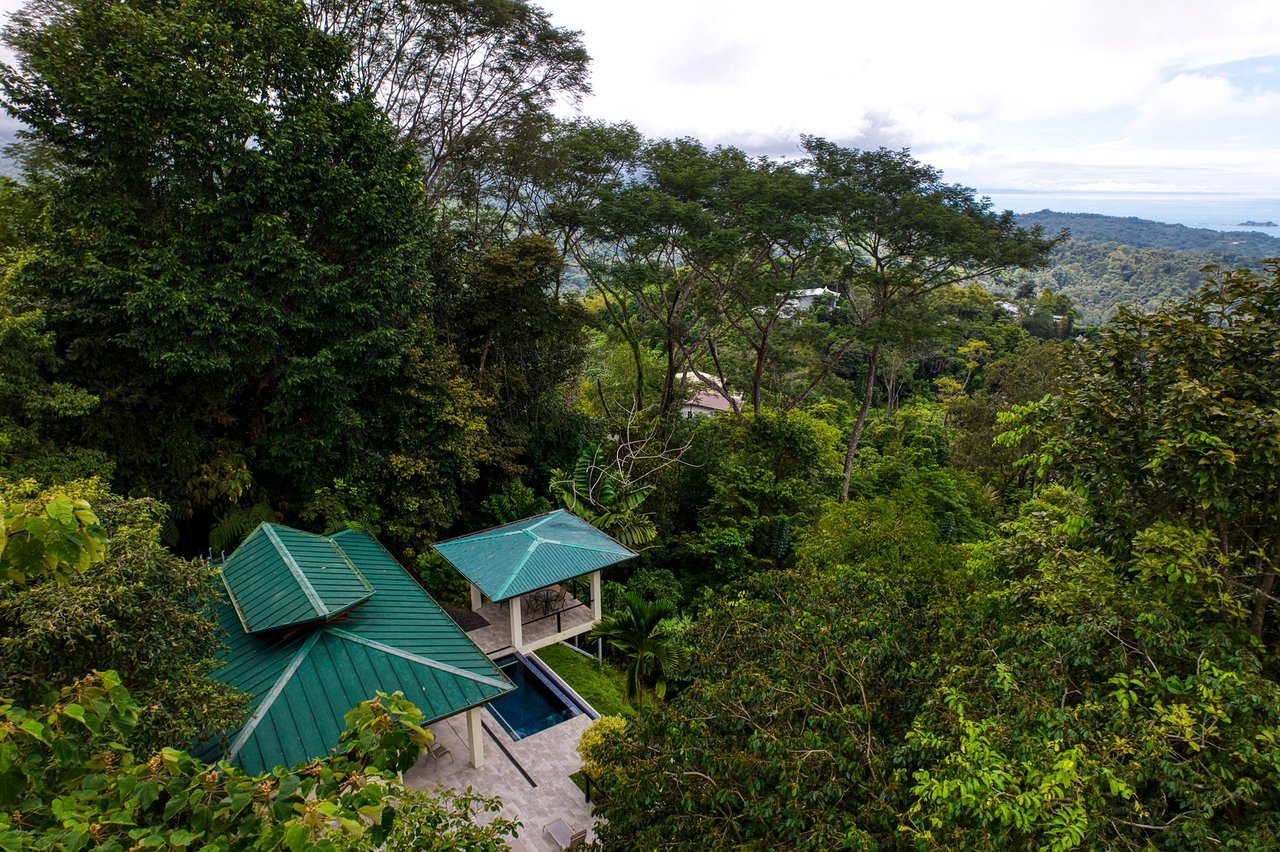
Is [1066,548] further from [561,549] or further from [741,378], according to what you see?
[741,378]

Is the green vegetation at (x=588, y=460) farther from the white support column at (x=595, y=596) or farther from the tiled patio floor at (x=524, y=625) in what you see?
the tiled patio floor at (x=524, y=625)

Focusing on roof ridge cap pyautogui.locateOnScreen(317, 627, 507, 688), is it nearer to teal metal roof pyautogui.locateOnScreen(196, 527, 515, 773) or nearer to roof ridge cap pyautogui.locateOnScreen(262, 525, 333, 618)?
teal metal roof pyautogui.locateOnScreen(196, 527, 515, 773)

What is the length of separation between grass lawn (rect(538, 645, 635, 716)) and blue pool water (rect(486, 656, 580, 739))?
66cm

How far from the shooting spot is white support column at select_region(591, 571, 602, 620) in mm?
14328


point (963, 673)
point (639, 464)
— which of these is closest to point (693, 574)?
point (639, 464)

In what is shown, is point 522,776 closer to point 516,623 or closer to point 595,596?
point 516,623

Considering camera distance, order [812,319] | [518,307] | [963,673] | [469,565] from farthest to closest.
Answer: [812,319] < [518,307] < [469,565] < [963,673]

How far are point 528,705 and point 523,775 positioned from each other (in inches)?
85.8

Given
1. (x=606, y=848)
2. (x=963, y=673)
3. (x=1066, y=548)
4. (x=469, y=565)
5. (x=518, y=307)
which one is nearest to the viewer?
(x=963, y=673)

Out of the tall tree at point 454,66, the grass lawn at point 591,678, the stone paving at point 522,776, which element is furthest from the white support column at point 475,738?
the tall tree at point 454,66

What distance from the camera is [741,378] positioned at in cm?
2708

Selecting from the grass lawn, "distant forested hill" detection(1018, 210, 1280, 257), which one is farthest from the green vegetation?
"distant forested hill" detection(1018, 210, 1280, 257)

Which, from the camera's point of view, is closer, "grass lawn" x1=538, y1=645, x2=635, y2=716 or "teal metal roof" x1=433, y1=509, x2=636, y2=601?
"teal metal roof" x1=433, y1=509, x2=636, y2=601

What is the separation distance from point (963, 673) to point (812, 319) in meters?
22.1
